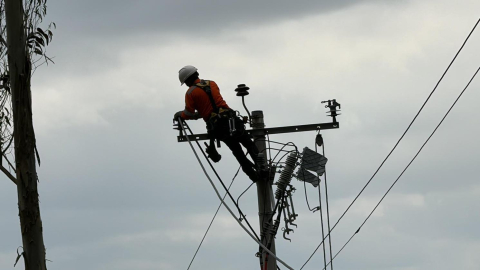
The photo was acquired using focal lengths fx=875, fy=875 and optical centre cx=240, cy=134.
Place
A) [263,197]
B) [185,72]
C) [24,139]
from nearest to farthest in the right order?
[24,139], [185,72], [263,197]

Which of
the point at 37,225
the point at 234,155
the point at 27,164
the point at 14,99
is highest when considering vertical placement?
the point at 234,155

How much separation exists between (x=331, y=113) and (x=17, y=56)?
501 centimetres

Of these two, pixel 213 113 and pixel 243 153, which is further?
pixel 243 153

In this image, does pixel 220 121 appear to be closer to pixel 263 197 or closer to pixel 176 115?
pixel 176 115

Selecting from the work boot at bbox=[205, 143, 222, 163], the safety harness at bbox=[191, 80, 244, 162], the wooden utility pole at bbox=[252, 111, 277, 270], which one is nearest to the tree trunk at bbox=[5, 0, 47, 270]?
the safety harness at bbox=[191, 80, 244, 162]

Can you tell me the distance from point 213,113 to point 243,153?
0.84 metres

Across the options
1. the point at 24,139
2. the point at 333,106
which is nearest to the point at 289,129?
the point at 333,106

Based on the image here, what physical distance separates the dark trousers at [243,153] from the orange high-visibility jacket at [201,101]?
21.7 inches

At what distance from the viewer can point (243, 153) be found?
522 inches

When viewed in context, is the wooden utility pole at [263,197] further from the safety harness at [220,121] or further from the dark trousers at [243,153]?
the safety harness at [220,121]

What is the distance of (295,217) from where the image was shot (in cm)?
1328

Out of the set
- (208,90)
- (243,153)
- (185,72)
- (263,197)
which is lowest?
(263,197)

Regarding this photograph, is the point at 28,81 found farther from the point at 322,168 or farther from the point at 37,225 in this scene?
the point at 322,168

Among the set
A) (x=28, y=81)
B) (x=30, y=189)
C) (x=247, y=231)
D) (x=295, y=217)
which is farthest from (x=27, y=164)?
(x=295, y=217)
